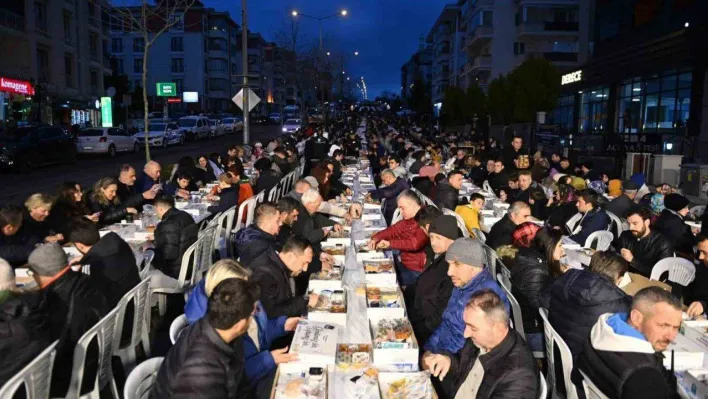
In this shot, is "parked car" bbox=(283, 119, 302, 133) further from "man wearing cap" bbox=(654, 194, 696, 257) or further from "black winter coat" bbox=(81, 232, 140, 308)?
"black winter coat" bbox=(81, 232, 140, 308)

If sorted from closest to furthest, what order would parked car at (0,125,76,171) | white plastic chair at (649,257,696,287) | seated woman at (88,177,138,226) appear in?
white plastic chair at (649,257,696,287) → seated woman at (88,177,138,226) → parked car at (0,125,76,171)

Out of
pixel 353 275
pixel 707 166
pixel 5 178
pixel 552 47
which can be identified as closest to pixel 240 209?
pixel 353 275

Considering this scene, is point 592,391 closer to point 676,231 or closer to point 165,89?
point 676,231

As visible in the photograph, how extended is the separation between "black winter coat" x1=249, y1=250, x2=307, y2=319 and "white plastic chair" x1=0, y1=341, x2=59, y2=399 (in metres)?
1.77

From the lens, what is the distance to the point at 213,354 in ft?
10.9

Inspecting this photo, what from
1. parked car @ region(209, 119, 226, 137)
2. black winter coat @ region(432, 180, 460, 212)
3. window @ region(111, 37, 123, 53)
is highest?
window @ region(111, 37, 123, 53)

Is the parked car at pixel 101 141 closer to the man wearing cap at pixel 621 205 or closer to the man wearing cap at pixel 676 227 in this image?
the man wearing cap at pixel 621 205

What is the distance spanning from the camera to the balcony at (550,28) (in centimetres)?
5169

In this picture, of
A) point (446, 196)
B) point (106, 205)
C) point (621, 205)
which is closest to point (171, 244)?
point (106, 205)

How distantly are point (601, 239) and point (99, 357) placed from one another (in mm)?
6760

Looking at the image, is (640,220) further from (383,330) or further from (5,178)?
(5,178)

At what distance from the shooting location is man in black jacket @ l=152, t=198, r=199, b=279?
7453mm

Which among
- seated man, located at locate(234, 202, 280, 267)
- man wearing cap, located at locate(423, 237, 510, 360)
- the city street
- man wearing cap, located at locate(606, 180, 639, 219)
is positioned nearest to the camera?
man wearing cap, located at locate(423, 237, 510, 360)

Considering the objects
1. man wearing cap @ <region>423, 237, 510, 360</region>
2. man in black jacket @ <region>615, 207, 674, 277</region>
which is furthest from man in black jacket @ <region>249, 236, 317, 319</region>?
man in black jacket @ <region>615, 207, 674, 277</region>
